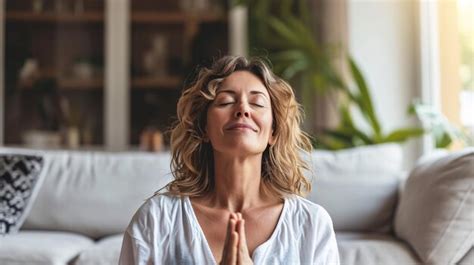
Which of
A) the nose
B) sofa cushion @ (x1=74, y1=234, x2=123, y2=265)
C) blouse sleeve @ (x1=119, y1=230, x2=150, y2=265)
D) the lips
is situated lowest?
sofa cushion @ (x1=74, y1=234, x2=123, y2=265)

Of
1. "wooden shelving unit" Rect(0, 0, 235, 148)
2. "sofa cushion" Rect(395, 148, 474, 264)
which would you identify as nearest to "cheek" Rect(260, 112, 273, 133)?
"sofa cushion" Rect(395, 148, 474, 264)

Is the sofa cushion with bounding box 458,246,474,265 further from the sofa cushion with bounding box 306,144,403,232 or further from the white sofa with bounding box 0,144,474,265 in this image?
the sofa cushion with bounding box 306,144,403,232

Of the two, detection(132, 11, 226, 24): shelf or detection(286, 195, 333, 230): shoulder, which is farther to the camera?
detection(132, 11, 226, 24): shelf

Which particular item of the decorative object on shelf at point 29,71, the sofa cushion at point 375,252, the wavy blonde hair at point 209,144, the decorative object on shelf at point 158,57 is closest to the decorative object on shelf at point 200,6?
the decorative object on shelf at point 158,57

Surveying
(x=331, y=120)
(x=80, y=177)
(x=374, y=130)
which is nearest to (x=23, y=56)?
(x=80, y=177)

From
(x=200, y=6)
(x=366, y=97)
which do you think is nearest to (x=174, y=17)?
(x=200, y=6)

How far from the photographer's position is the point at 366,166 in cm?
246

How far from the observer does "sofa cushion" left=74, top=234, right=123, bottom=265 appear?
1946 millimetres

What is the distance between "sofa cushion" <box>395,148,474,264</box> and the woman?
2.02 feet

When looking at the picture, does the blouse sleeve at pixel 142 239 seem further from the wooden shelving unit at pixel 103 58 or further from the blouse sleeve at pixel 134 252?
the wooden shelving unit at pixel 103 58

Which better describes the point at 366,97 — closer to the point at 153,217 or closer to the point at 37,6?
the point at 153,217

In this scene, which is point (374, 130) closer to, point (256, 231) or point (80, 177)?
point (80, 177)

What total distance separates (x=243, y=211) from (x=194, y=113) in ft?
0.77

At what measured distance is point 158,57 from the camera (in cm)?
399
